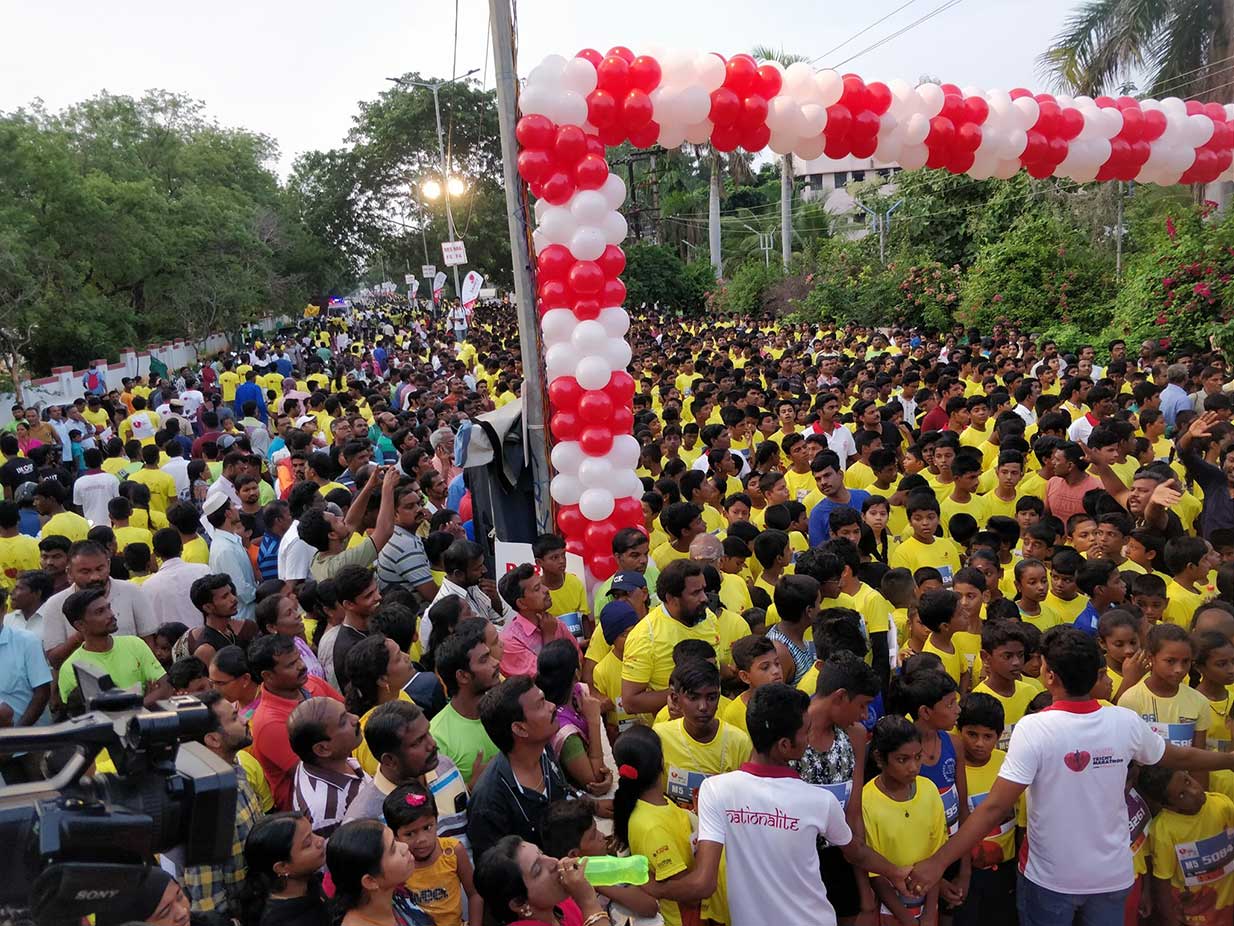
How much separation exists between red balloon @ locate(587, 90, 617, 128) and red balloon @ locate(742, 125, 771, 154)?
1.11 m

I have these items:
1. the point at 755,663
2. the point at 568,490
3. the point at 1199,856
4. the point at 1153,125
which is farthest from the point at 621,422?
the point at 1153,125

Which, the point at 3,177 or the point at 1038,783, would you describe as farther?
the point at 3,177

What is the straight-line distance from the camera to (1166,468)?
241 inches

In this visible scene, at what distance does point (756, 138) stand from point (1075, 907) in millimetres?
5612

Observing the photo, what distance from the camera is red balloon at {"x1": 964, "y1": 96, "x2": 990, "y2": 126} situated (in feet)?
26.2

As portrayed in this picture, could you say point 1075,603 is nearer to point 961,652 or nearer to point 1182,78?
point 961,652

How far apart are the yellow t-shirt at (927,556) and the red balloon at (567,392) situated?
2427mm

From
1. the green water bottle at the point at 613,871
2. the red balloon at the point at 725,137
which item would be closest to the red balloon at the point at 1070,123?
the red balloon at the point at 725,137

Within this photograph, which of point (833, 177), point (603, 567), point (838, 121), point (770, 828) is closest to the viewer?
point (770, 828)

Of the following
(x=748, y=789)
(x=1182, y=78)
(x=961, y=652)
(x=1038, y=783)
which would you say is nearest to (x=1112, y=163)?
(x=961, y=652)

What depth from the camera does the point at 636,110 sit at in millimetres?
6703

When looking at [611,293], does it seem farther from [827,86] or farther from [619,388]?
[827,86]

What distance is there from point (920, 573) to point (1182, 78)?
19.2 m

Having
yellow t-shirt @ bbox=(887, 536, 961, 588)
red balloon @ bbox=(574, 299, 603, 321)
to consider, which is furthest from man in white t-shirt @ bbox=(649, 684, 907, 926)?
red balloon @ bbox=(574, 299, 603, 321)
